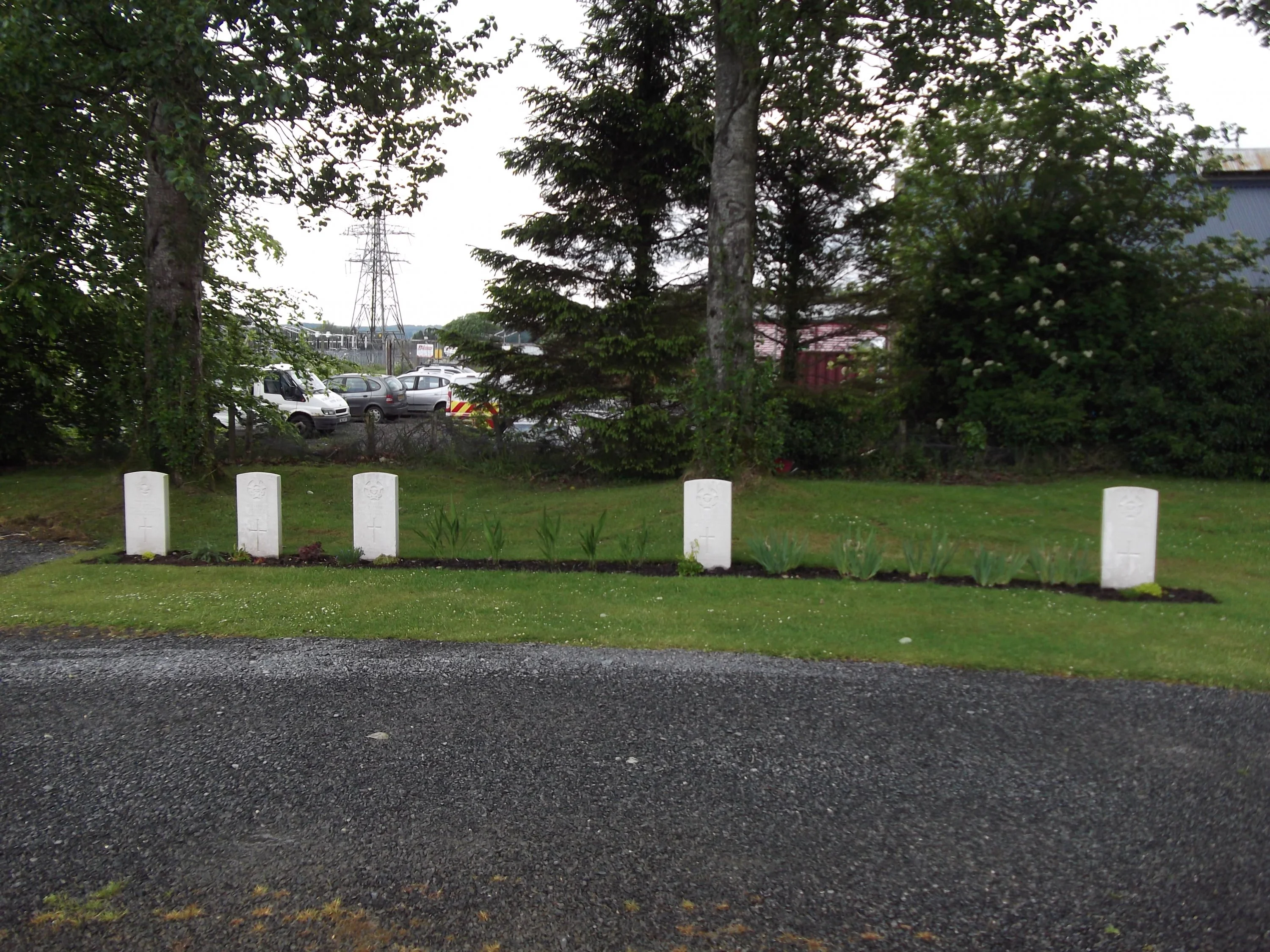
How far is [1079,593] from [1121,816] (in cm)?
528

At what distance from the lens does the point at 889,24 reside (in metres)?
14.0

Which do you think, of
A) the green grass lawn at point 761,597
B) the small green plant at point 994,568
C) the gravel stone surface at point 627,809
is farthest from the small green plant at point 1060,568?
the gravel stone surface at point 627,809

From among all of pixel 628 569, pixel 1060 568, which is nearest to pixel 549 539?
pixel 628 569

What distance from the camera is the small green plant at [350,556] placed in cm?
1049

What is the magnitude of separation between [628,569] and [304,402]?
64.9 feet

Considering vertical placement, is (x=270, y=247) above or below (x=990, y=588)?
above

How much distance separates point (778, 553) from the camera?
31.9 feet

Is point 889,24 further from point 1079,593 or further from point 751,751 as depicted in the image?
point 751,751

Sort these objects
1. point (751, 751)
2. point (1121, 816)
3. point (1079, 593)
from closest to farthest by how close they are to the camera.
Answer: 1. point (1121, 816)
2. point (751, 751)
3. point (1079, 593)

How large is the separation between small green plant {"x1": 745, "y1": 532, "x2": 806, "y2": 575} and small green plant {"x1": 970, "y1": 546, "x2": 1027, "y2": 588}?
1.65 meters

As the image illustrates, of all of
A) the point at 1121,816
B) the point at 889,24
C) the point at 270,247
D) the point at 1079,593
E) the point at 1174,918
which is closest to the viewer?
the point at 1174,918

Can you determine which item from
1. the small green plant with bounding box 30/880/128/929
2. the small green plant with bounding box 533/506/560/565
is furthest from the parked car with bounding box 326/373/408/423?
the small green plant with bounding box 30/880/128/929

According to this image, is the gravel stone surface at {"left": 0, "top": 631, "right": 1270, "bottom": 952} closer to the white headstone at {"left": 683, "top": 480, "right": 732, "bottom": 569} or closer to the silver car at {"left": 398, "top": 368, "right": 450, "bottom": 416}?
the white headstone at {"left": 683, "top": 480, "right": 732, "bottom": 569}

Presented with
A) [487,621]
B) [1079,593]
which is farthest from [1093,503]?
[487,621]
